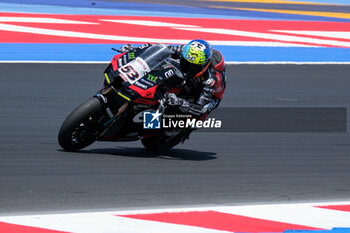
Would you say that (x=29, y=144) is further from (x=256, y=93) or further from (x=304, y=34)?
(x=304, y=34)

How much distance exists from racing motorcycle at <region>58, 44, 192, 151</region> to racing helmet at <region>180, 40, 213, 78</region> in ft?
0.31

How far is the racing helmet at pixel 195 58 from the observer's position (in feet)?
27.4

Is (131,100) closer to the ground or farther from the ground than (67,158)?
farther from the ground

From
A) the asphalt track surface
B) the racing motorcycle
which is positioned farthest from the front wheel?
the asphalt track surface

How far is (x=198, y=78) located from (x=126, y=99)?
80 cm

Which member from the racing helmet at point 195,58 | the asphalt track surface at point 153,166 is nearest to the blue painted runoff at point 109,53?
the asphalt track surface at point 153,166

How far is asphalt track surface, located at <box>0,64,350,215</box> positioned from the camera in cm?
701

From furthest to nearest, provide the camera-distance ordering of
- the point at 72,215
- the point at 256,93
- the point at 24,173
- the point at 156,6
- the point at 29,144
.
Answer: the point at 156,6 < the point at 256,93 < the point at 29,144 < the point at 24,173 < the point at 72,215

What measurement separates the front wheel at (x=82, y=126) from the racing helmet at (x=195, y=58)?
99 centimetres

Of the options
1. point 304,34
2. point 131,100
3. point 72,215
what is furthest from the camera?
point 304,34

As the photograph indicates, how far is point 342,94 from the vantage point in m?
13.9

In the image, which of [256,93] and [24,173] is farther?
[256,93]

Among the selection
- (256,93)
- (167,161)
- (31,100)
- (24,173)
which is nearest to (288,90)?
(256,93)

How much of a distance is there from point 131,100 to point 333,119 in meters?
4.46
